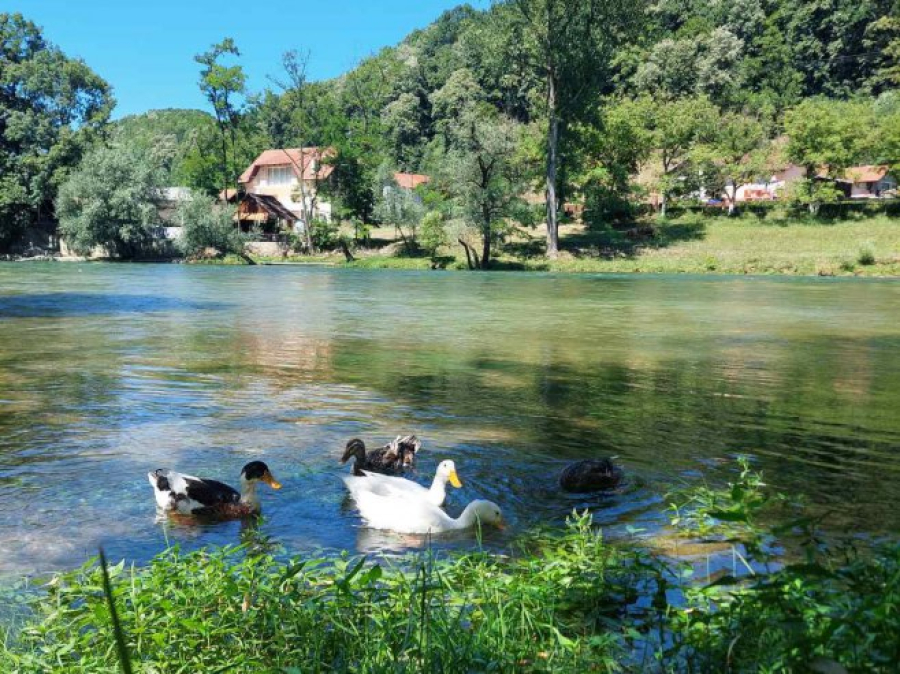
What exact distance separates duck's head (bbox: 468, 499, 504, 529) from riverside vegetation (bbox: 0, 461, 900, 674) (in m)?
1.06

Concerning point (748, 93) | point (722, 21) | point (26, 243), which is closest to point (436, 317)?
point (26, 243)

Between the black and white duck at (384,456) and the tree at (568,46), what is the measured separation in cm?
5489

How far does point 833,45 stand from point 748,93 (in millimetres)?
15996

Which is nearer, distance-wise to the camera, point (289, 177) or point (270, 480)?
point (270, 480)

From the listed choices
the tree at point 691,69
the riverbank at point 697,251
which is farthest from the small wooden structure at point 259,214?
the tree at point 691,69

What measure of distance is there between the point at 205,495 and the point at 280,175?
89.5 meters

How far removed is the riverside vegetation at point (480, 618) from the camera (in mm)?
3346

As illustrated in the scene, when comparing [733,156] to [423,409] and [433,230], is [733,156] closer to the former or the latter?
[433,230]

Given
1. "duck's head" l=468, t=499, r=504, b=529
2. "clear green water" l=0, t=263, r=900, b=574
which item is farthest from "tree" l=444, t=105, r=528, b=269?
"duck's head" l=468, t=499, r=504, b=529

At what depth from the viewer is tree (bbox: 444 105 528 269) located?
58375mm

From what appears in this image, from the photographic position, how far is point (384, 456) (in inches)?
323

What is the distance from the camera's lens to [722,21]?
374 feet

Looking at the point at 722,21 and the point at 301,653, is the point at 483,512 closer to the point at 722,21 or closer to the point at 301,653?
the point at 301,653

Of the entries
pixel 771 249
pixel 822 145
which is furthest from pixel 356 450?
pixel 822 145
